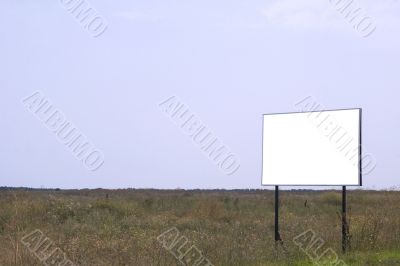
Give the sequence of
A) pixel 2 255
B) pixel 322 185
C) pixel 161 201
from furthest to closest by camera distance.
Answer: pixel 161 201
pixel 322 185
pixel 2 255

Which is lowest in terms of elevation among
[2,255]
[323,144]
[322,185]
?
[2,255]

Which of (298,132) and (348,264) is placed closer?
(348,264)

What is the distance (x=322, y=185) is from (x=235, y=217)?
1493 centimetres

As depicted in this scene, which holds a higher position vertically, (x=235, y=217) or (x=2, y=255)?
(x=235, y=217)

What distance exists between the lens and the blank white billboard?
12117mm

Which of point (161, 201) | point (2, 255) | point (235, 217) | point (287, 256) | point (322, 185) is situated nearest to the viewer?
point (2, 255)

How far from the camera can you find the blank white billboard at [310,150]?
39.8 ft

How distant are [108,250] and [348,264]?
4.24m

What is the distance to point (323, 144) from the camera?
1241 cm

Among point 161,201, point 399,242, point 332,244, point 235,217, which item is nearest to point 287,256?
point 332,244

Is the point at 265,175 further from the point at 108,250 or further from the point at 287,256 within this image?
the point at 108,250

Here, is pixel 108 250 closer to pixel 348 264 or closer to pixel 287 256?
pixel 287 256

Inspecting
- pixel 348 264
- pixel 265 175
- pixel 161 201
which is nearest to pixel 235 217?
pixel 161 201

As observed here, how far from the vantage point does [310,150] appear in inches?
496
